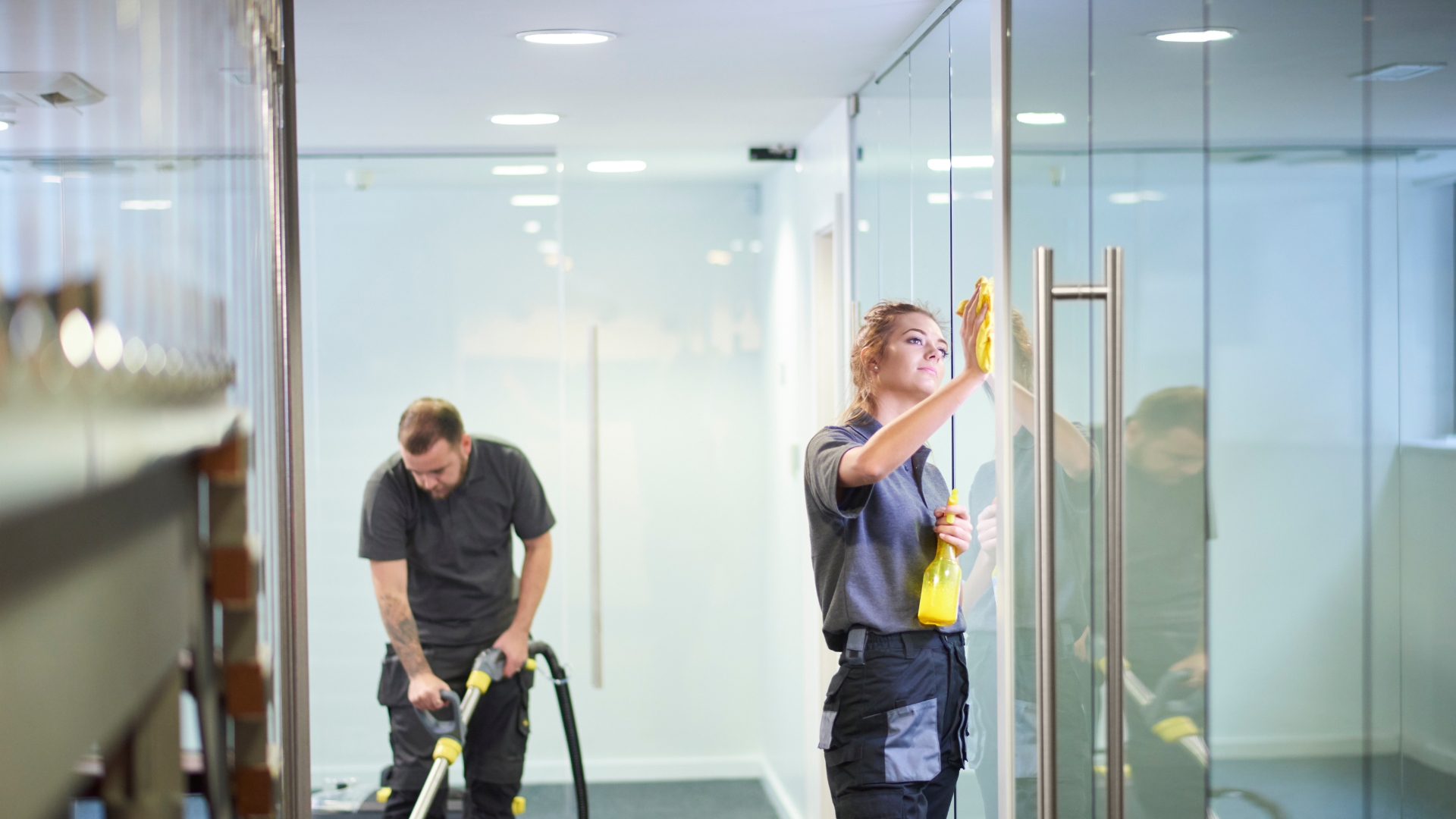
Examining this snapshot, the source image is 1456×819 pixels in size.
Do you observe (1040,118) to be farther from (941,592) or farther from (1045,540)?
(941,592)

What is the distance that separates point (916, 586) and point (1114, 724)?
27.4 inches

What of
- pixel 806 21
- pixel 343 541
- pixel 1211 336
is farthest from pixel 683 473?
pixel 1211 336

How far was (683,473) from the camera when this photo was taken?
5000mm

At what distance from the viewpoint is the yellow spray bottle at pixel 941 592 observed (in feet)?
6.93

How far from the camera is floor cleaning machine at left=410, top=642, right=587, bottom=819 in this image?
2.83 meters

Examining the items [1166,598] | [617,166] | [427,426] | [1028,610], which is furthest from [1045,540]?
[617,166]

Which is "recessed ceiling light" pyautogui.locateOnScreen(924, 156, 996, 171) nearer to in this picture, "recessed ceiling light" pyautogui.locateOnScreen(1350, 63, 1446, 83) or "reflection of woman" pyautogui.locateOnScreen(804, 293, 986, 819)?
"reflection of woman" pyautogui.locateOnScreen(804, 293, 986, 819)

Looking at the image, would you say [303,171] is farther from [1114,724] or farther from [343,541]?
[1114,724]

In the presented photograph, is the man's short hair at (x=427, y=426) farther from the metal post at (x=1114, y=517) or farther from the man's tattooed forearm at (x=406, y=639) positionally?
the metal post at (x=1114, y=517)

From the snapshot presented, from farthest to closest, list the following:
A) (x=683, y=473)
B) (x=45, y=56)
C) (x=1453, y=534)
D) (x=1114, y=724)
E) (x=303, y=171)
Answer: (x=683, y=473), (x=303, y=171), (x=1114, y=724), (x=1453, y=534), (x=45, y=56)

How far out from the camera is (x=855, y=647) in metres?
2.12

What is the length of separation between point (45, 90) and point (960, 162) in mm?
1621

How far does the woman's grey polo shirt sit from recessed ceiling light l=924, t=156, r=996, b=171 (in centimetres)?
53

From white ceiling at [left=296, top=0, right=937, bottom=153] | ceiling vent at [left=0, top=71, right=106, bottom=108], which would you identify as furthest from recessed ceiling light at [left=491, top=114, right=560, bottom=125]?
ceiling vent at [left=0, top=71, right=106, bottom=108]
